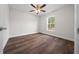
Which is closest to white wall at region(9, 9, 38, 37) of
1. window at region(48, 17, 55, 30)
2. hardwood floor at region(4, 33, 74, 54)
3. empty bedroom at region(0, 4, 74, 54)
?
empty bedroom at region(0, 4, 74, 54)

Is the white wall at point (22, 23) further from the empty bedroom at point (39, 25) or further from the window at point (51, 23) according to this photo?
the window at point (51, 23)

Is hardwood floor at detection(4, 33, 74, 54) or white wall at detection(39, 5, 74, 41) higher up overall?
white wall at detection(39, 5, 74, 41)

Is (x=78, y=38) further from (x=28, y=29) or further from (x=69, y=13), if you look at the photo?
(x=28, y=29)

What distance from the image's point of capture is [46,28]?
216 inches

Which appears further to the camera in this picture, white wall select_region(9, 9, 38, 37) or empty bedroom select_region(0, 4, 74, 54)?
white wall select_region(9, 9, 38, 37)

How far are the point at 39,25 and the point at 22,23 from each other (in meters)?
1.72

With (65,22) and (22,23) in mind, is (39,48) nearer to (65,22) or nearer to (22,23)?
(65,22)

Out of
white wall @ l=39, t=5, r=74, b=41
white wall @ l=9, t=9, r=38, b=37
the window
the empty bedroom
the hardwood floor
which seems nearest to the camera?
the hardwood floor

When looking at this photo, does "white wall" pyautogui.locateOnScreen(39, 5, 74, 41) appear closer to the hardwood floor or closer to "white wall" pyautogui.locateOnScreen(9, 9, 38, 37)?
the hardwood floor

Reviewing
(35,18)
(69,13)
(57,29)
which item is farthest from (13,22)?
(69,13)

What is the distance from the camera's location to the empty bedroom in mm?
3084

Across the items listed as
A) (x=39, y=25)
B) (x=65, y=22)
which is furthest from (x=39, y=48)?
(x=39, y=25)

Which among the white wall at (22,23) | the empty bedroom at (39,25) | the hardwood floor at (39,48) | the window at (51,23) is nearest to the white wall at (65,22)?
the empty bedroom at (39,25)
